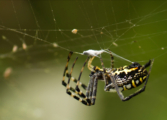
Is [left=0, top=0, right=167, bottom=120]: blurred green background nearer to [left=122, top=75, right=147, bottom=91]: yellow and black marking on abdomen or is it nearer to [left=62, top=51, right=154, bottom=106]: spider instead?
[left=62, top=51, right=154, bottom=106]: spider

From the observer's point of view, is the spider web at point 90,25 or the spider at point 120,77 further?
the spider web at point 90,25

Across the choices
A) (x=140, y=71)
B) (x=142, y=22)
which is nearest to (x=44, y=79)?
(x=142, y=22)

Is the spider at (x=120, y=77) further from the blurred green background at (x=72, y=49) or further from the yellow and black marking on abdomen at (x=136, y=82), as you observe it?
the blurred green background at (x=72, y=49)

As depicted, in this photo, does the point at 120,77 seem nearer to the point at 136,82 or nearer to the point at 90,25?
the point at 136,82

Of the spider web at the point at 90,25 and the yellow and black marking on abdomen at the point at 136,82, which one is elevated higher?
the spider web at the point at 90,25

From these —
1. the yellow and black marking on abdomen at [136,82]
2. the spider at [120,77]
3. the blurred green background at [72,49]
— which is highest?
the blurred green background at [72,49]

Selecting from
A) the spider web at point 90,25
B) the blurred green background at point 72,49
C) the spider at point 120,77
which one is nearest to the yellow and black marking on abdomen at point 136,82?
the spider at point 120,77

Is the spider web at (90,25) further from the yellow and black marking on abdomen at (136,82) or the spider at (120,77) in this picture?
the yellow and black marking on abdomen at (136,82)

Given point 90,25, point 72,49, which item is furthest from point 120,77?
point 72,49

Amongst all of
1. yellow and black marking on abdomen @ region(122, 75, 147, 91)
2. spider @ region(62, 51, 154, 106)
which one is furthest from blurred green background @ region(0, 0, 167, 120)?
yellow and black marking on abdomen @ region(122, 75, 147, 91)

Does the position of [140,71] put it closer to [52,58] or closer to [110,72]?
[110,72]

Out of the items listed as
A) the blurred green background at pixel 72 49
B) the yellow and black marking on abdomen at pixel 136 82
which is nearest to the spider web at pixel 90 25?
the blurred green background at pixel 72 49
